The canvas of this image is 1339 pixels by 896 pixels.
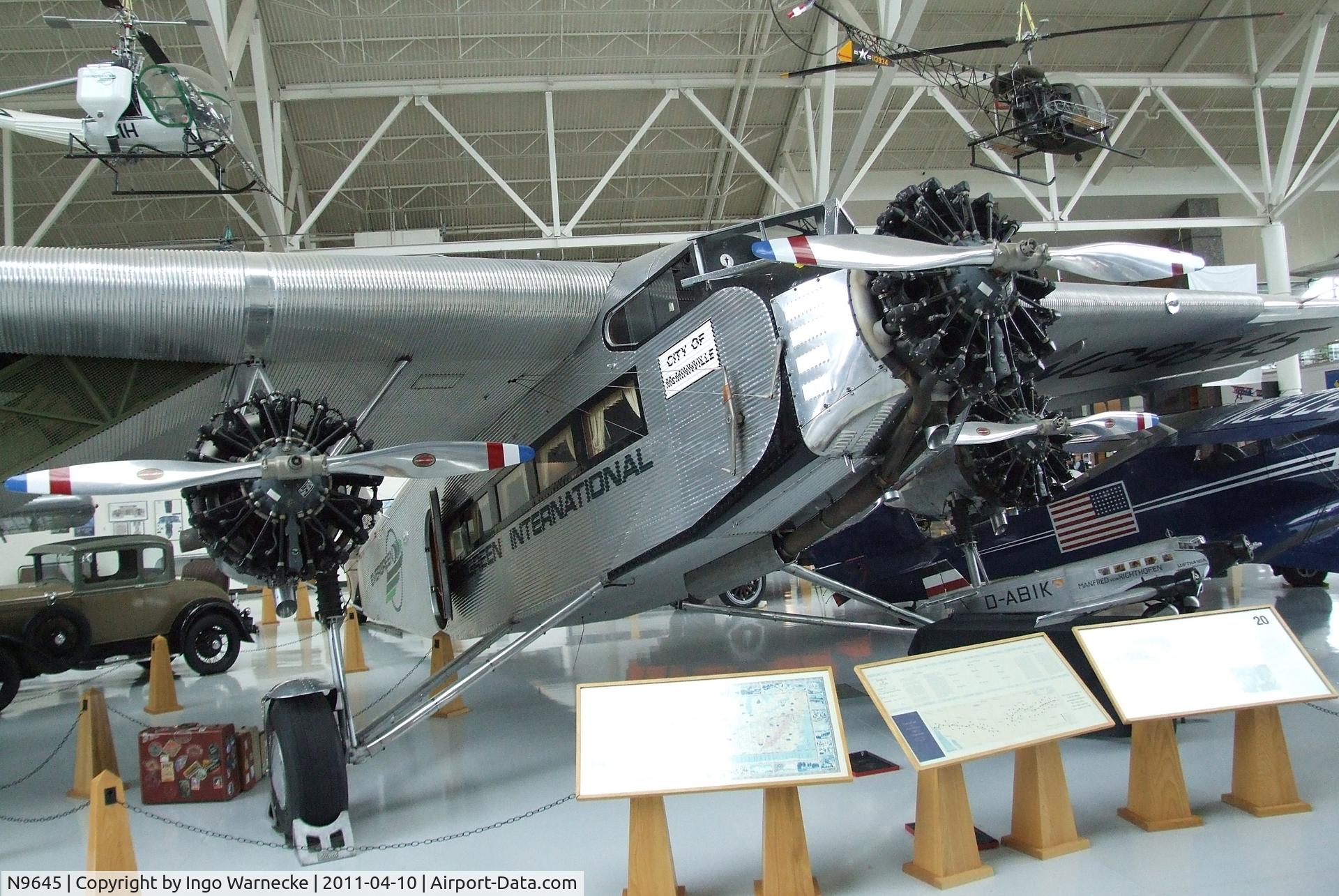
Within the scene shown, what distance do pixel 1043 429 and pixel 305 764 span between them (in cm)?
472

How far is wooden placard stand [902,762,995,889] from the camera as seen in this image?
379cm

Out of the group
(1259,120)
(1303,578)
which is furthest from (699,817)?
(1259,120)

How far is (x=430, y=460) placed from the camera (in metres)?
5.40

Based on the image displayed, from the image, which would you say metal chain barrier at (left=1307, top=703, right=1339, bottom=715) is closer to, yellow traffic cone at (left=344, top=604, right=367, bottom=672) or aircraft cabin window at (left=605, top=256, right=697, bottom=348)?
aircraft cabin window at (left=605, top=256, right=697, bottom=348)

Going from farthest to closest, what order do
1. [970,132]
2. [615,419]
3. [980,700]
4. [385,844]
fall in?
[970,132]
[615,419]
[385,844]
[980,700]

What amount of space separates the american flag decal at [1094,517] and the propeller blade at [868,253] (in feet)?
21.8

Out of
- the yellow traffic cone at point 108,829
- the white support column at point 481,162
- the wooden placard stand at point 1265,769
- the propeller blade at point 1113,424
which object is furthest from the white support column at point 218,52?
the wooden placard stand at point 1265,769

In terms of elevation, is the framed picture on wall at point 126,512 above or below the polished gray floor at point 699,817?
above

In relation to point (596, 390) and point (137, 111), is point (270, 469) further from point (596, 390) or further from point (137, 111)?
point (137, 111)

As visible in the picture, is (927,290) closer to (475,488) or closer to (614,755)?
(614,755)

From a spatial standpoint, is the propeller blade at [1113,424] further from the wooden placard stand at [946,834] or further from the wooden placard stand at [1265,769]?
the wooden placard stand at [946,834]

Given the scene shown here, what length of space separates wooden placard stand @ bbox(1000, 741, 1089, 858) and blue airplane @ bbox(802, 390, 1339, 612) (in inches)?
171

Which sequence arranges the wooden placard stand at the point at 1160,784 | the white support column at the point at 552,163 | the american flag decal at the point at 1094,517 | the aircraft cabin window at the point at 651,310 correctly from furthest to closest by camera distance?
the white support column at the point at 552,163 < the american flag decal at the point at 1094,517 < the aircraft cabin window at the point at 651,310 < the wooden placard stand at the point at 1160,784

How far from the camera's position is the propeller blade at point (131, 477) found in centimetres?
480
